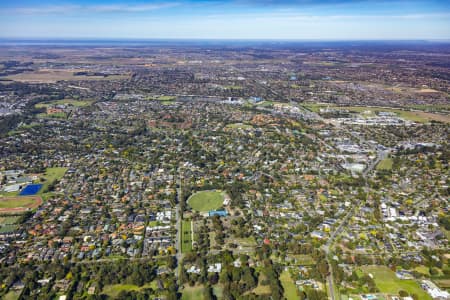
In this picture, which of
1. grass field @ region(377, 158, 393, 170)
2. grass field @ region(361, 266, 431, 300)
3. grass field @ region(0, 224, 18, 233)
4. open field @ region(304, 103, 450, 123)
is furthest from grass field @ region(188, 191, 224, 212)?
open field @ region(304, 103, 450, 123)

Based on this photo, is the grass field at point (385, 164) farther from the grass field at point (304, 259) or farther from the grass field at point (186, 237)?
the grass field at point (186, 237)

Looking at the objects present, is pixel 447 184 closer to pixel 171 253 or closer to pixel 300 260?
pixel 300 260

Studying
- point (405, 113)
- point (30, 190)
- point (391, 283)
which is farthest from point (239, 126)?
point (391, 283)

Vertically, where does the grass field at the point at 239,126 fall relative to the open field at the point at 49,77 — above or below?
below

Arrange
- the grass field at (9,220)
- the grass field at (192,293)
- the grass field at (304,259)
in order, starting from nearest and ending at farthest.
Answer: the grass field at (192,293) → the grass field at (304,259) → the grass field at (9,220)

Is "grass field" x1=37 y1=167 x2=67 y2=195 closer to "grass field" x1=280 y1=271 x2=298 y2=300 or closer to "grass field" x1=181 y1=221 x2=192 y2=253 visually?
"grass field" x1=181 y1=221 x2=192 y2=253

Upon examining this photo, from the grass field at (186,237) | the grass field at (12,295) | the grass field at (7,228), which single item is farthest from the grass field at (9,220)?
the grass field at (186,237)

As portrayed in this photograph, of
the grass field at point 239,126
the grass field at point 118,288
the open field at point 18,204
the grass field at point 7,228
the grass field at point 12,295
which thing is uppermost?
the grass field at point 239,126
